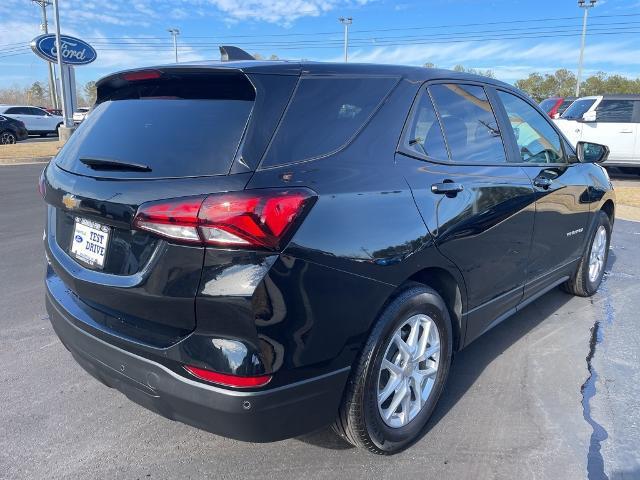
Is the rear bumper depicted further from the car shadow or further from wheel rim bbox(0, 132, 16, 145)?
wheel rim bbox(0, 132, 16, 145)

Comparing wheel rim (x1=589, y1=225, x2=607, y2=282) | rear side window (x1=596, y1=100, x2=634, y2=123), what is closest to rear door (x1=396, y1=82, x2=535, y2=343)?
wheel rim (x1=589, y1=225, x2=607, y2=282)

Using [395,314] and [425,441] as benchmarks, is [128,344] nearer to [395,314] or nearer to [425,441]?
[395,314]

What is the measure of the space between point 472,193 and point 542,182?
39.9 inches

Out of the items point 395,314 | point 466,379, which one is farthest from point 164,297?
point 466,379

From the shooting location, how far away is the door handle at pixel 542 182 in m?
3.57

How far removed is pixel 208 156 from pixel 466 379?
7.44ft

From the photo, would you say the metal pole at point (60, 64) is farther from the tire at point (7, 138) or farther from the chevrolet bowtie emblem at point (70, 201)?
the chevrolet bowtie emblem at point (70, 201)

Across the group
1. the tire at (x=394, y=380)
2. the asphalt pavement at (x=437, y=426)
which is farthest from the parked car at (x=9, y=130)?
the tire at (x=394, y=380)

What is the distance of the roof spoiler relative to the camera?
2.87 metres

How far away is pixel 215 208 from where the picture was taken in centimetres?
192

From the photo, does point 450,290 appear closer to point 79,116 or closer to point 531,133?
point 531,133

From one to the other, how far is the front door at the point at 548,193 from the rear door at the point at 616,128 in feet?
35.2

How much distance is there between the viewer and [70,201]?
2.38 m

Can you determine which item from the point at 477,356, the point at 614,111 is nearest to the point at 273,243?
the point at 477,356
